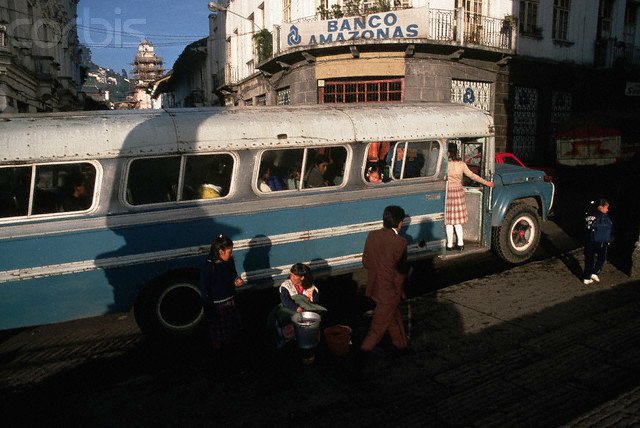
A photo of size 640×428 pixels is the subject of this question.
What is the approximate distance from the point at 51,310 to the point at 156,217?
1.55 meters

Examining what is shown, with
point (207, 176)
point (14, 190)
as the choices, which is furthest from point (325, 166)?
point (14, 190)

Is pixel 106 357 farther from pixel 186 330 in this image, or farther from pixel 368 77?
pixel 368 77

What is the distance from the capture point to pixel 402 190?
736 centimetres

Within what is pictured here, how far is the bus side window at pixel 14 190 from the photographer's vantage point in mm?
5219

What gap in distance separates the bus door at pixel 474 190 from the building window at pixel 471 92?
10.0 metres

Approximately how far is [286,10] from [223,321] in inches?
746

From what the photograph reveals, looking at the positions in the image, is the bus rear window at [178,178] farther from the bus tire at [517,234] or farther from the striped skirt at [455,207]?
the bus tire at [517,234]

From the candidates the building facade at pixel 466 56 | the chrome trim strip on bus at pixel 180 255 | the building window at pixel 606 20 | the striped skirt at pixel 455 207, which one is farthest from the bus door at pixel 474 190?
the building window at pixel 606 20

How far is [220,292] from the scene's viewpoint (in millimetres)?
5113

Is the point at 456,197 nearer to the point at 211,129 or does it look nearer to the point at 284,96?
the point at 211,129

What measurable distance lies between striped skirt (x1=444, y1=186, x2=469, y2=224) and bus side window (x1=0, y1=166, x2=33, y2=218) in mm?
5900

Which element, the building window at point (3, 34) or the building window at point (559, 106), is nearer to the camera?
the building window at point (3, 34)

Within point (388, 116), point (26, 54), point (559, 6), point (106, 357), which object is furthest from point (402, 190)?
point (26, 54)

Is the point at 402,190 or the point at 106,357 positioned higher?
the point at 402,190
